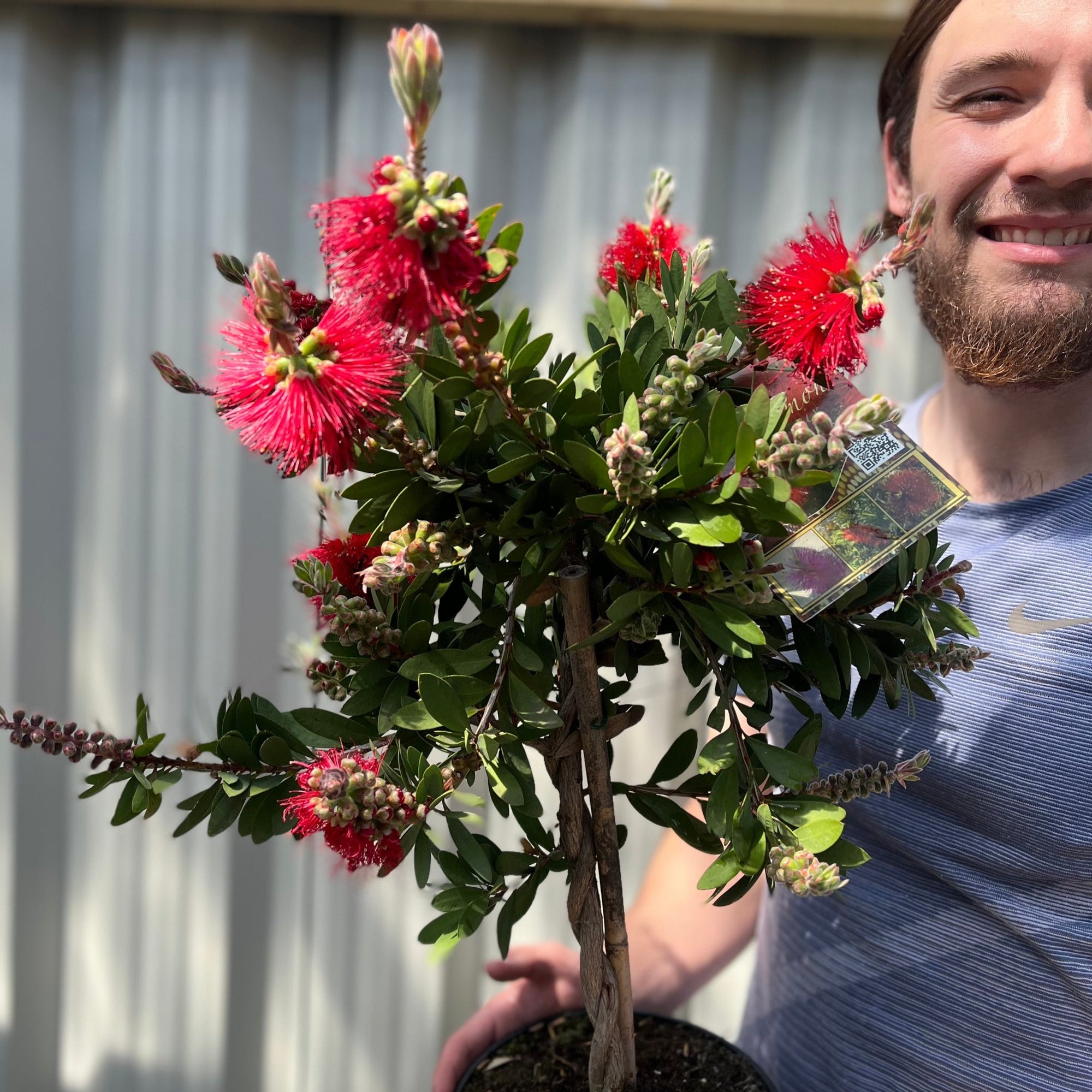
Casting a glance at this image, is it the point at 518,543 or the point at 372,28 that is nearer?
the point at 518,543

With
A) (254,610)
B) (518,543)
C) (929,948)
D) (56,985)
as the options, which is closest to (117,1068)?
(56,985)

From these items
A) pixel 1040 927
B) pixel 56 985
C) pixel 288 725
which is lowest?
pixel 56 985

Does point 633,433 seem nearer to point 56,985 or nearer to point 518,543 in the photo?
point 518,543

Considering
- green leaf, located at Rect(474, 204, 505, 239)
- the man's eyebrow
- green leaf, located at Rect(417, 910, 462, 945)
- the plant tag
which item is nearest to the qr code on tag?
the plant tag

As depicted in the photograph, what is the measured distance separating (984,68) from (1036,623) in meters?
0.43

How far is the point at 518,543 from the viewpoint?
477mm

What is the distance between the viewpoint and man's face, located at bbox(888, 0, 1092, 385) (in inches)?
27.2

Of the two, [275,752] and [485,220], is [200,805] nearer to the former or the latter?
[275,752]

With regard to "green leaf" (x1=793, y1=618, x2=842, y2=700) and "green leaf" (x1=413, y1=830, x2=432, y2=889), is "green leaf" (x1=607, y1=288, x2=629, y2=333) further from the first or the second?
"green leaf" (x1=413, y1=830, x2=432, y2=889)

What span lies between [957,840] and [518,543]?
20.4 inches

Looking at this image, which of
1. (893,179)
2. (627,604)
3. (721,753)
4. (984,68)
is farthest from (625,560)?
(893,179)

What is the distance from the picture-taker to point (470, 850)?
1.75 ft

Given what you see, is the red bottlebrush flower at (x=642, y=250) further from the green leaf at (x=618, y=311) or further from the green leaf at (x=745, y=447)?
the green leaf at (x=745, y=447)

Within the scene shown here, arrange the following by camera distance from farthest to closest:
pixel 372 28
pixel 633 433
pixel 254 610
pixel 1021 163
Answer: pixel 254 610
pixel 372 28
pixel 1021 163
pixel 633 433
